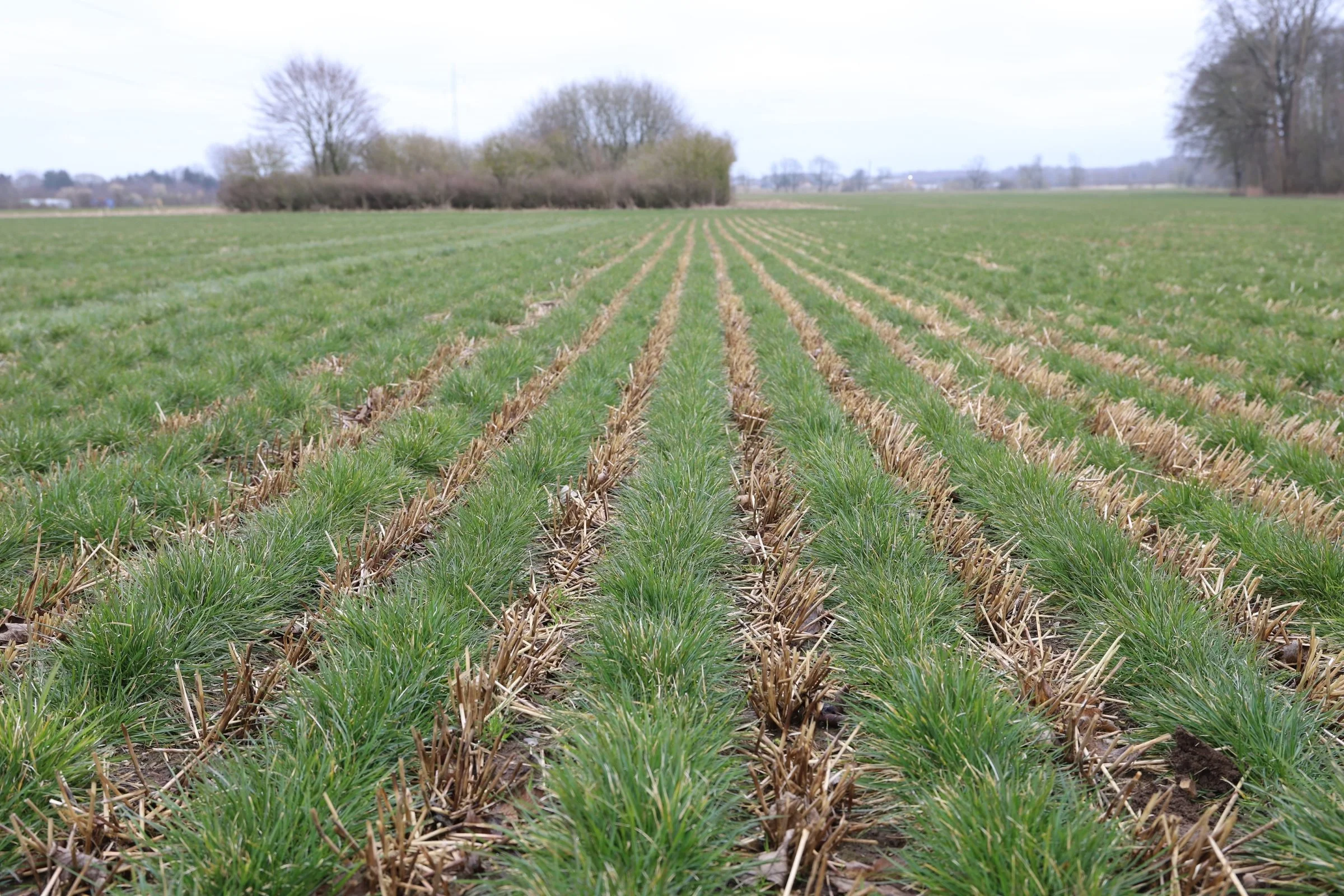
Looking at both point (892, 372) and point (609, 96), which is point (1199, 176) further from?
point (892, 372)

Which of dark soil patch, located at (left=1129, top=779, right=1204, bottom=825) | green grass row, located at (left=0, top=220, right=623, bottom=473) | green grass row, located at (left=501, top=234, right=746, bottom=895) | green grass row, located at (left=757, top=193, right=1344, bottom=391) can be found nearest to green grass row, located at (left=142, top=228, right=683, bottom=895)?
green grass row, located at (left=501, top=234, right=746, bottom=895)

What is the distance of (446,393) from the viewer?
469 cm

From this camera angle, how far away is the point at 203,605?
6.89 ft

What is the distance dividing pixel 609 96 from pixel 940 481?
78083 mm

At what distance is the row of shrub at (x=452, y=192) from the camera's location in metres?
50.7

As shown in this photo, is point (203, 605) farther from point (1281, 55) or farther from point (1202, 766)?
point (1281, 55)

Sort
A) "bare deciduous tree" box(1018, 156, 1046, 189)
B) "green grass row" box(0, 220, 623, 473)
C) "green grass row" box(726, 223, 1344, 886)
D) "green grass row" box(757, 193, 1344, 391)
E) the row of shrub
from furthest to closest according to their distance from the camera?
"bare deciduous tree" box(1018, 156, 1046, 189)
the row of shrub
"green grass row" box(757, 193, 1344, 391)
"green grass row" box(0, 220, 623, 473)
"green grass row" box(726, 223, 1344, 886)

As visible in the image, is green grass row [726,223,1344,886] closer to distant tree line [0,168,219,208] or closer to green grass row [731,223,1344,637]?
green grass row [731,223,1344,637]

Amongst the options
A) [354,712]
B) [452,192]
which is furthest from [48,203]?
[354,712]

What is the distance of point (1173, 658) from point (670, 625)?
4.65ft

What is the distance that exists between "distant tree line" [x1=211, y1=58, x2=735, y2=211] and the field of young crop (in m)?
50.4

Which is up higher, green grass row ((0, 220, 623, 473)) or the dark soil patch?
green grass row ((0, 220, 623, 473))

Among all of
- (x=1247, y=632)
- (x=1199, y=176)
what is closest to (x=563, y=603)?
(x=1247, y=632)

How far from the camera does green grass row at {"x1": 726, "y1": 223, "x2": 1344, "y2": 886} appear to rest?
1.40 metres
